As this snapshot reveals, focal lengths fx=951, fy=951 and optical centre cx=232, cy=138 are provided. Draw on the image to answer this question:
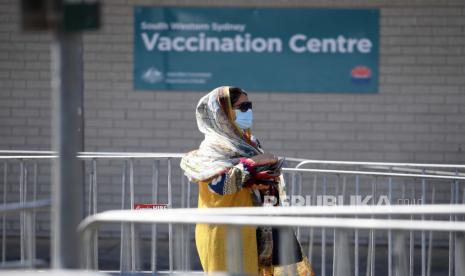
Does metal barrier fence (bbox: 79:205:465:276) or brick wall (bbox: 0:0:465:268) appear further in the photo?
brick wall (bbox: 0:0:465:268)

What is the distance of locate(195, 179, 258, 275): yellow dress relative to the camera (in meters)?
5.80

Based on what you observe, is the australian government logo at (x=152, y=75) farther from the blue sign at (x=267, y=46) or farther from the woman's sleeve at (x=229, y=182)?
the woman's sleeve at (x=229, y=182)

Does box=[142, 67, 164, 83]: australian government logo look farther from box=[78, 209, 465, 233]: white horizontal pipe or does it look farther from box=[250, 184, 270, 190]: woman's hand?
box=[78, 209, 465, 233]: white horizontal pipe

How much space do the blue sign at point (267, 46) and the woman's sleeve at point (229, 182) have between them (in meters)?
4.07

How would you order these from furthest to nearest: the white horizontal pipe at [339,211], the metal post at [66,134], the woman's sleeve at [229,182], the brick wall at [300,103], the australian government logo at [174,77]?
the australian government logo at [174,77], the brick wall at [300,103], the woman's sleeve at [229,182], the white horizontal pipe at [339,211], the metal post at [66,134]

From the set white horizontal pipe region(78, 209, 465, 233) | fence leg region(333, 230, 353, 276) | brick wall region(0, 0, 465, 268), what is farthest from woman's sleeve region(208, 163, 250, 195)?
brick wall region(0, 0, 465, 268)

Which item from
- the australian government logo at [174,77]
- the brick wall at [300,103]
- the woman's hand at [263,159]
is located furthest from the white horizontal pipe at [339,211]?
the australian government logo at [174,77]

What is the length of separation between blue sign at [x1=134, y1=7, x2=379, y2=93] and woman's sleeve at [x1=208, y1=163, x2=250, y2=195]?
4.07 meters

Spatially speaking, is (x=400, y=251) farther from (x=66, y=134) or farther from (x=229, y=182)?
(x=229, y=182)

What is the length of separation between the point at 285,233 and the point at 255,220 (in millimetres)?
177

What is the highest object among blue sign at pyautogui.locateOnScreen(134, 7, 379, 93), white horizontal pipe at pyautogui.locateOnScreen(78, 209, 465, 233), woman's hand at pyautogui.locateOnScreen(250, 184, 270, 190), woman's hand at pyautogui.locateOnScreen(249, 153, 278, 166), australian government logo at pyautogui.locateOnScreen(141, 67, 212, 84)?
blue sign at pyautogui.locateOnScreen(134, 7, 379, 93)

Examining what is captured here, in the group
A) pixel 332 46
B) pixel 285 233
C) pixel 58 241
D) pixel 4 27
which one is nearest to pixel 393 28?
pixel 332 46

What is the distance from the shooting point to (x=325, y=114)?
9.76 m

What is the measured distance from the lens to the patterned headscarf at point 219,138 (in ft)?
19.6
